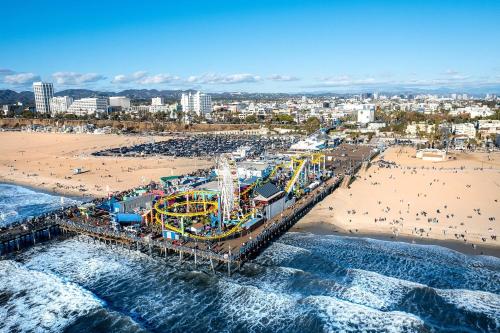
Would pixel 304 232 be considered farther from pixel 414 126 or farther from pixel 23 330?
pixel 414 126

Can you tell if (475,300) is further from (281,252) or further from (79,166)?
(79,166)

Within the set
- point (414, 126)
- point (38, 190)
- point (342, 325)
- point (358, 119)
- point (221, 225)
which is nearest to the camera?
point (342, 325)

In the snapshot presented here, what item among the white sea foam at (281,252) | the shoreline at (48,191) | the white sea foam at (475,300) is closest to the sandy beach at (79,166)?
the shoreline at (48,191)

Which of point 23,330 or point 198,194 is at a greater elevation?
point 198,194

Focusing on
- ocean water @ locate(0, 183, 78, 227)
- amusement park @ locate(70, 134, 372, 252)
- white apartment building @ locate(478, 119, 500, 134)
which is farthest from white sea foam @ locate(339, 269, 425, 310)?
white apartment building @ locate(478, 119, 500, 134)

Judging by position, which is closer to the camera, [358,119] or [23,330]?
[23,330]

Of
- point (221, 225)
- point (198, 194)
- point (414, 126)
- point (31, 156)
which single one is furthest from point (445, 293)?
→ point (414, 126)
